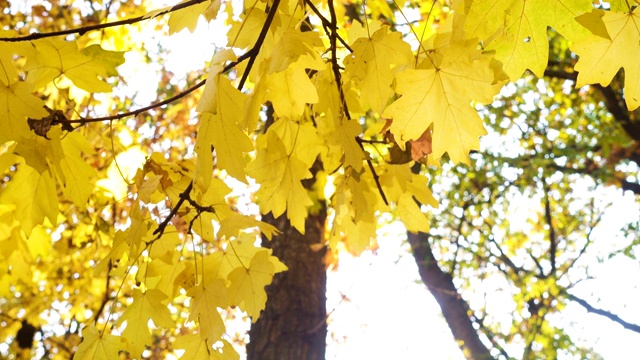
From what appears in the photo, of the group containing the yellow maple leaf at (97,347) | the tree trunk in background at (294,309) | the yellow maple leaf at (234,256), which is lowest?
the yellow maple leaf at (97,347)

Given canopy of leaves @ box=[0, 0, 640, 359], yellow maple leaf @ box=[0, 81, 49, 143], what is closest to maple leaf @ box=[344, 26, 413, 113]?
canopy of leaves @ box=[0, 0, 640, 359]

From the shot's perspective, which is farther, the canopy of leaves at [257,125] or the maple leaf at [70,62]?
the maple leaf at [70,62]

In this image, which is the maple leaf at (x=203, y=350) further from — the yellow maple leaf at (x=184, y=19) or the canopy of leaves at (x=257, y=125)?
the yellow maple leaf at (x=184, y=19)

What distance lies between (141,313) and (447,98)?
90cm

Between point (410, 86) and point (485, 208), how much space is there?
21.4ft

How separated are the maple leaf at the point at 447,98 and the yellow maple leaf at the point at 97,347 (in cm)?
85

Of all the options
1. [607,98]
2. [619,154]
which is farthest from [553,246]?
[607,98]

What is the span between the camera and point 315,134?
64.1 inches

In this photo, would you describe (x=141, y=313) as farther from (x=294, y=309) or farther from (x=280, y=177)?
(x=294, y=309)

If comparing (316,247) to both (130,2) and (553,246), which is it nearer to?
(130,2)

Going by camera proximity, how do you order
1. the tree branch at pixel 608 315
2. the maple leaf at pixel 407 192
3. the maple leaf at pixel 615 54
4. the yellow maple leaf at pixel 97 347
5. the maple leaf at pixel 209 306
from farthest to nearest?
1. the tree branch at pixel 608 315
2. the maple leaf at pixel 407 192
3. the yellow maple leaf at pixel 97 347
4. the maple leaf at pixel 209 306
5. the maple leaf at pixel 615 54

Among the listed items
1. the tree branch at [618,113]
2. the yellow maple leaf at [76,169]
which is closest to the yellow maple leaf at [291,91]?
the yellow maple leaf at [76,169]

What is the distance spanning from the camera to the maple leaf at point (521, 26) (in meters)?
1.15

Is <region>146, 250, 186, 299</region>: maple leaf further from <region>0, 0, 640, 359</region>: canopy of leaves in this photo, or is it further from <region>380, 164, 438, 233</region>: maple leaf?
<region>380, 164, 438, 233</region>: maple leaf
